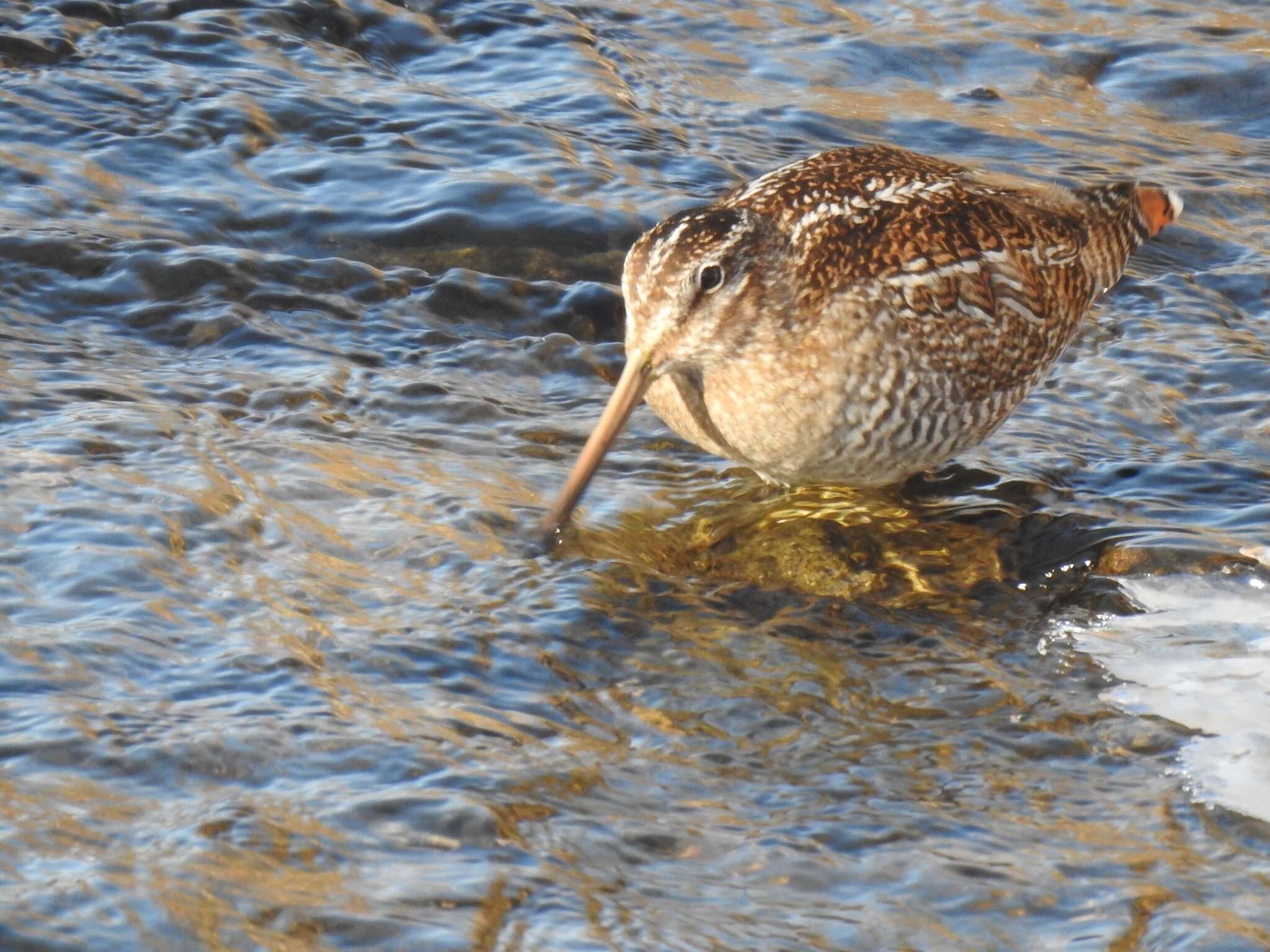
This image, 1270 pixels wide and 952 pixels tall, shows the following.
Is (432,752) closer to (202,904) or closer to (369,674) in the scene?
(369,674)

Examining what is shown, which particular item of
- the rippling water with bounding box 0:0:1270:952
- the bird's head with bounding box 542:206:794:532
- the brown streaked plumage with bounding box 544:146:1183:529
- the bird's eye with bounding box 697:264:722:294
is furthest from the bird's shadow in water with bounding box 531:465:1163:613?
the bird's eye with bounding box 697:264:722:294

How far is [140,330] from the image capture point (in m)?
6.98

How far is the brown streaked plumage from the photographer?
5.92 m

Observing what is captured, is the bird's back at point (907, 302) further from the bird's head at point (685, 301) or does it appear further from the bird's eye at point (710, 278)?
the bird's eye at point (710, 278)

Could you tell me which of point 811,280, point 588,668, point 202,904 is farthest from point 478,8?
point 202,904

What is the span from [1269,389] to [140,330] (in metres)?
4.27

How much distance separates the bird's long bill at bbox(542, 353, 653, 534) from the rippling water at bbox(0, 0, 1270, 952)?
149mm

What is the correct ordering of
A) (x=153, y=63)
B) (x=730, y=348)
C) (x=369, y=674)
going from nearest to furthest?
(x=369, y=674) → (x=730, y=348) → (x=153, y=63)

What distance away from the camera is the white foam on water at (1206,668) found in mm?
4742

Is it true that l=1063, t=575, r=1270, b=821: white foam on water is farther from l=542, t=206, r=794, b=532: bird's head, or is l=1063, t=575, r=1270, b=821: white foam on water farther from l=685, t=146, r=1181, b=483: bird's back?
l=542, t=206, r=794, b=532: bird's head

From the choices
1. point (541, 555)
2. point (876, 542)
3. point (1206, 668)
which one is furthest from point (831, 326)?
point (1206, 668)

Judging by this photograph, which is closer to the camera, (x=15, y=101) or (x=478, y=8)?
(x=15, y=101)

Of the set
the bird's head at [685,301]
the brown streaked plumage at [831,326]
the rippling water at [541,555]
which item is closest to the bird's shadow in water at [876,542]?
the rippling water at [541,555]

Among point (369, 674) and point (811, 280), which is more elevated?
point (811, 280)
